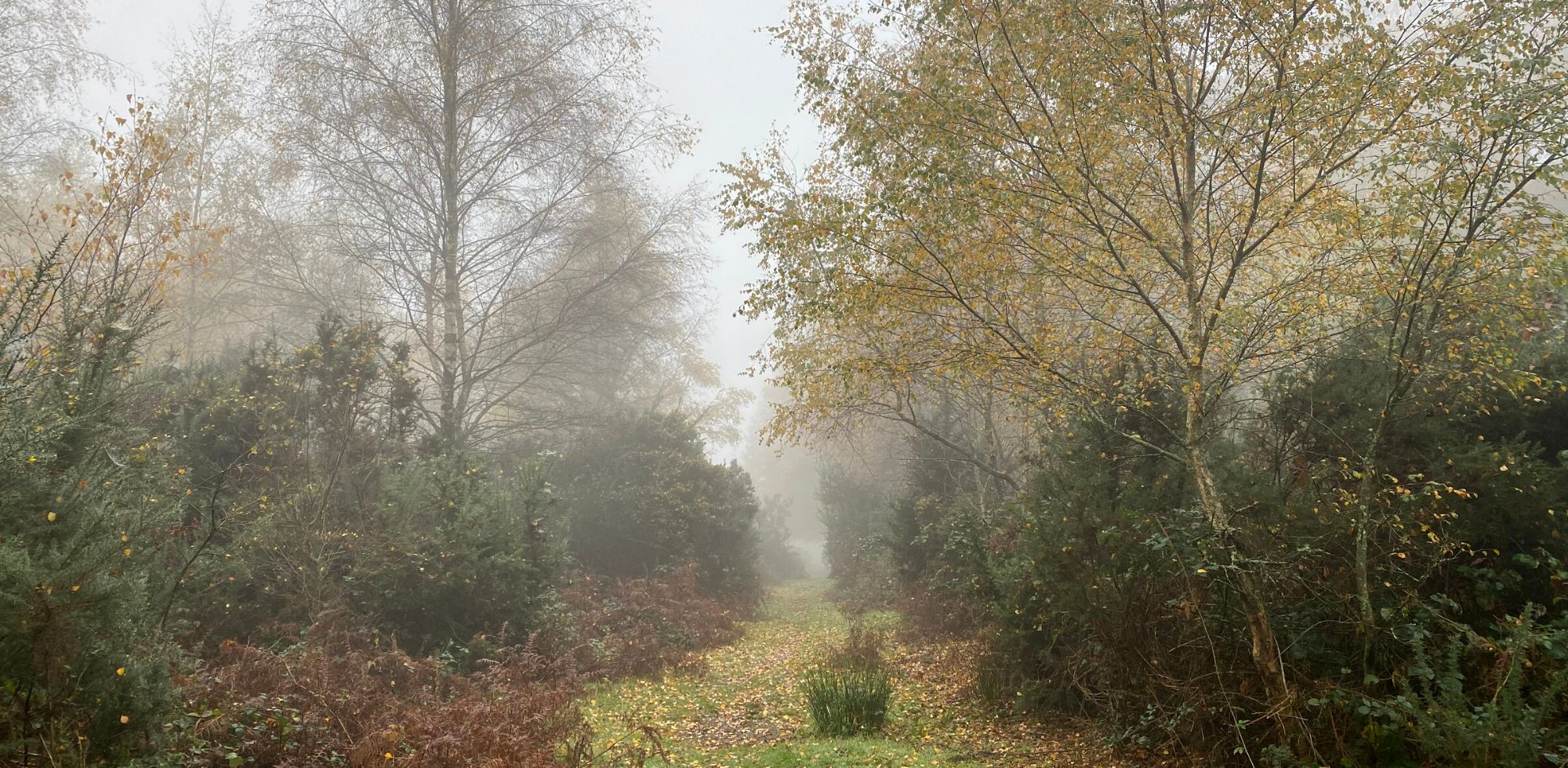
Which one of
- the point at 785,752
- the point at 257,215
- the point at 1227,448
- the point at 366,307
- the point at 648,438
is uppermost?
the point at 257,215

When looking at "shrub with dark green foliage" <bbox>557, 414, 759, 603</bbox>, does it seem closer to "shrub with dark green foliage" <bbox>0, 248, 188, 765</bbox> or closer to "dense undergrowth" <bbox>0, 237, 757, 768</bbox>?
"dense undergrowth" <bbox>0, 237, 757, 768</bbox>

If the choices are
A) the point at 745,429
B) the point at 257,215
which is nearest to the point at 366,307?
the point at 257,215

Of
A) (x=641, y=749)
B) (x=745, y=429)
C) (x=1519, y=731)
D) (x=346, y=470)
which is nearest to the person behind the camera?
(x=1519, y=731)

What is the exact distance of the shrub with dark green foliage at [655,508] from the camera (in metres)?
16.9

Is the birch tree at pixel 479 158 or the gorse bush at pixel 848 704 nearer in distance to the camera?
the gorse bush at pixel 848 704

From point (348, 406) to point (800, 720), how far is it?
22.2 ft

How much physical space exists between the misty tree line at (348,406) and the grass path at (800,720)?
0.91m

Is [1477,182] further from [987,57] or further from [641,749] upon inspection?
[641,749]

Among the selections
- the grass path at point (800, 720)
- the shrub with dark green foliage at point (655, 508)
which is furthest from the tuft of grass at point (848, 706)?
the shrub with dark green foliage at point (655, 508)

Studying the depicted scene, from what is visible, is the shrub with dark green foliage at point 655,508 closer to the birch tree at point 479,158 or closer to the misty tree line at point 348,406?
the misty tree line at point 348,406

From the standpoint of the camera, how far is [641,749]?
18.0ft

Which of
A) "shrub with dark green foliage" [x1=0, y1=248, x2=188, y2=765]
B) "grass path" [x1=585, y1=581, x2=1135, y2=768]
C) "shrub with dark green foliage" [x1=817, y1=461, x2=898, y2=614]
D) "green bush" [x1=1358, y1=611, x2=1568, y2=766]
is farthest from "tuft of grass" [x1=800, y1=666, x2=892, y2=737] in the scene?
"shrub with dark green foliage" [x1=817, y1=461, x2=898, y2=614]

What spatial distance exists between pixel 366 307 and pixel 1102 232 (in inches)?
A: 517

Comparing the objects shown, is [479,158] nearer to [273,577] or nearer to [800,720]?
[273,577]
